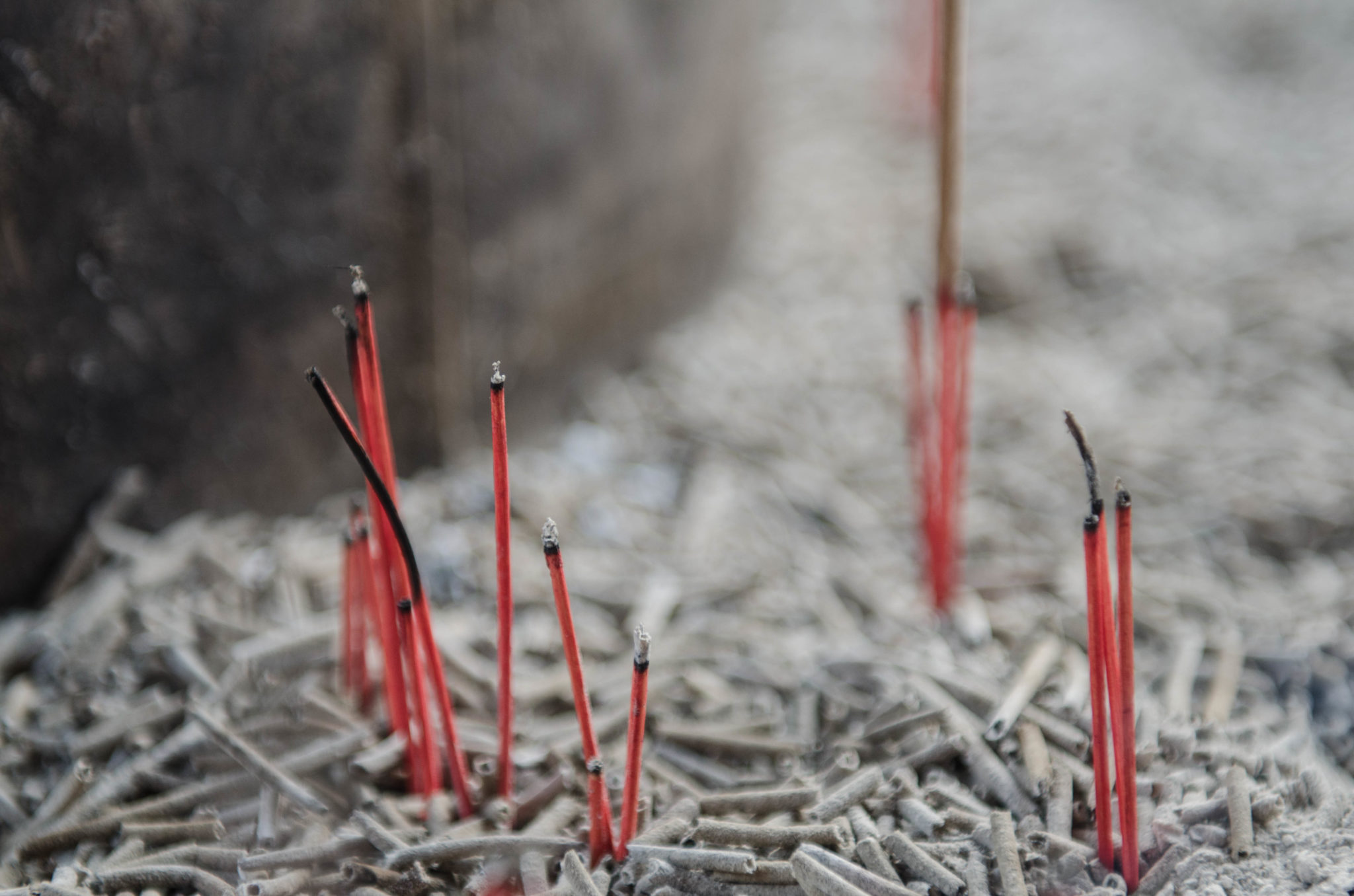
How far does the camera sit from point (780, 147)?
4289 millimetres

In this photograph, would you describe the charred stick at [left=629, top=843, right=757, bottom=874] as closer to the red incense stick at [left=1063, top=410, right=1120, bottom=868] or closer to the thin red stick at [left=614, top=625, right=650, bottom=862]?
the thin red stick at [left=614, top=625, right=650, bottom=862]

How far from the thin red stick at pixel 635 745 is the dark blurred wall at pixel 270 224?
44.9 inches

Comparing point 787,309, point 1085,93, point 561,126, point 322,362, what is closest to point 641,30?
point 561,126

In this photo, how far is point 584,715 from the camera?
1065 mm

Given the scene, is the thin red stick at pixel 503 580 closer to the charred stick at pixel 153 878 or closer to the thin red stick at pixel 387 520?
the thin red stick at pixel 387 520

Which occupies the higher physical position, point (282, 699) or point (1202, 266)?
point (1202, 266)

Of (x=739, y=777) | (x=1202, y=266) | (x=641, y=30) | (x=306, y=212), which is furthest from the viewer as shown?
(x=1202, y=266)

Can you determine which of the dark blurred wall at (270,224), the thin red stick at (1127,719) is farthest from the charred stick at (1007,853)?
the dark blurred wall at (270,224)

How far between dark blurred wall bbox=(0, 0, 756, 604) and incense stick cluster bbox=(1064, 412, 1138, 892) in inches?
55.4

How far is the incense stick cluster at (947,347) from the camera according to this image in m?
1.65

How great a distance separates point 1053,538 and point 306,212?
163 cm

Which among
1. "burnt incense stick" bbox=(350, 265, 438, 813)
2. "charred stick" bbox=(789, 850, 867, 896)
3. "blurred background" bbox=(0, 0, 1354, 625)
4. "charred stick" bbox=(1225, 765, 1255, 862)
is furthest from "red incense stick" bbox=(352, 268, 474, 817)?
"charred stick" bbox=(1225, 765, 1255, 862)

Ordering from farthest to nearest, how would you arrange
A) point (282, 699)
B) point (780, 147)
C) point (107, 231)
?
point (780, 147) < point (107, 231) < point (282, 699)

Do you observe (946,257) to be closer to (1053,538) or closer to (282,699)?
(1053,538)
